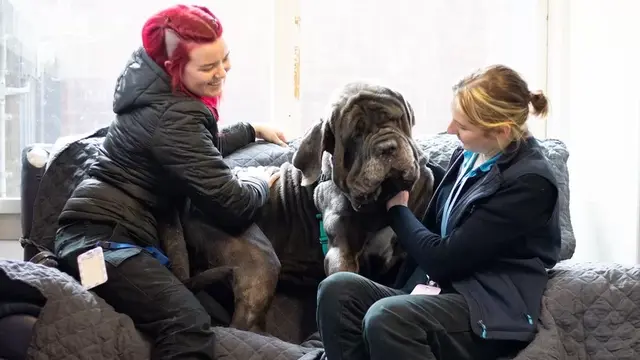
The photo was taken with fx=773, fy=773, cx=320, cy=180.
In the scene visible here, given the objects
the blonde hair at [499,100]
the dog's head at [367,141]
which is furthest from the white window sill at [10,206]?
the blonde hair at [499,100]

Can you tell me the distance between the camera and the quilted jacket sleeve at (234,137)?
100 inches

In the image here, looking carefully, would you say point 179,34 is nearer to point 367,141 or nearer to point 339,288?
point 367,141

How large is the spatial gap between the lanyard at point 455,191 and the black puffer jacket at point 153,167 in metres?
0.55

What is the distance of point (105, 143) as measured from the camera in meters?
2.29

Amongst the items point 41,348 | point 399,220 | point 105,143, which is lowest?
point 41,348

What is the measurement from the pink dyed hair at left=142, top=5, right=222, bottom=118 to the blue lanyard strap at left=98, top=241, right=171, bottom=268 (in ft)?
1.47

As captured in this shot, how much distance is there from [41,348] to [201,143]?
660 millimetres

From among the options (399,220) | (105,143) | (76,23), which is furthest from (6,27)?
(399,220)

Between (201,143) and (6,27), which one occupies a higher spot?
(6,27)

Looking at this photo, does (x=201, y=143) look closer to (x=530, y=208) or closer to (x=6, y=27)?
(x=530, y=208)

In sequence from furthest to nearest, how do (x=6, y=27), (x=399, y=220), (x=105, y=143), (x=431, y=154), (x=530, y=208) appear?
1. (x=6, y=27)
2. (x=431, y=154)
3. (x=105, y=143)
4. (x=399, y=220)
5. (x=530, y=208)

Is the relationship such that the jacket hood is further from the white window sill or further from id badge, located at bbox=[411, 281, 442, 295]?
the white window sill

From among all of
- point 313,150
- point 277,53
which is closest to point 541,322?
point 313,150

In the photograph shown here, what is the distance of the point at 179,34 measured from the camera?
2.11m
